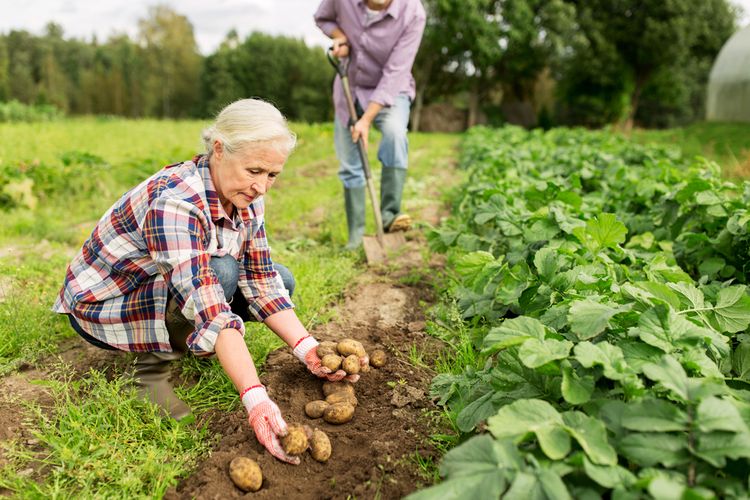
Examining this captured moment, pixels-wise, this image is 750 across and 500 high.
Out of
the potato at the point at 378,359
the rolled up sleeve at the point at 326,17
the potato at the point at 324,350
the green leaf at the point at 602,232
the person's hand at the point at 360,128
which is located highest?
the rolled up sleeve at the point at 326,17

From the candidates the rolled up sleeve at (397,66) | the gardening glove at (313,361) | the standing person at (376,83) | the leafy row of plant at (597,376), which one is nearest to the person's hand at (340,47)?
the standing person at (376,83)

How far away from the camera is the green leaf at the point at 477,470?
46.7 inches

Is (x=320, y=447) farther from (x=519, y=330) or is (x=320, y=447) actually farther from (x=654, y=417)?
(x=654, y=417)

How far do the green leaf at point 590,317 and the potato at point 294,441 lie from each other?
88 centimetres

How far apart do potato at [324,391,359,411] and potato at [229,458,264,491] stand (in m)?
0.47

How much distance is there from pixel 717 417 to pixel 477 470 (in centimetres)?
51

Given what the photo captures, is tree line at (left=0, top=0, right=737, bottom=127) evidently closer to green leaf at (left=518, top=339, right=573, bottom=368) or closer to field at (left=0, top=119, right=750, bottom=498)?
field at (left=0, top=119, right=750, bottom=498)

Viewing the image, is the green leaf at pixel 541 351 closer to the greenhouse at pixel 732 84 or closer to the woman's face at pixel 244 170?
the woman's face at pixel 244 170

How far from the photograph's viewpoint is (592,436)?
1.31 meters

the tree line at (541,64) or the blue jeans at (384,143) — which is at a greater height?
the tree line at (541,64)

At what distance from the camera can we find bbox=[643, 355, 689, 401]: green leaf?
Answer: 1306mm

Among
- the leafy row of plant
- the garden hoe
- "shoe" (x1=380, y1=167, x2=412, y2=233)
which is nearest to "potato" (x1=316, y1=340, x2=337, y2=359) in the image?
Result: the leafy row of plant

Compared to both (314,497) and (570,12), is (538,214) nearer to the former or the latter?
(314,497)

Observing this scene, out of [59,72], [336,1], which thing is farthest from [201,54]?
[336,1]
